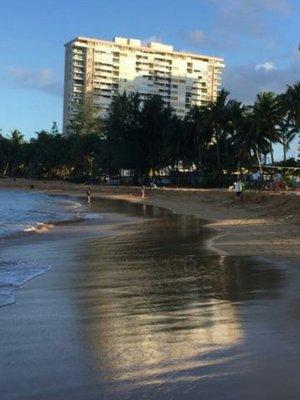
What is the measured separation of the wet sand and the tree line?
2305 inches

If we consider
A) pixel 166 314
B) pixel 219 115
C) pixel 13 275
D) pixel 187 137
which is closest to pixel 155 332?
pixel 166 314

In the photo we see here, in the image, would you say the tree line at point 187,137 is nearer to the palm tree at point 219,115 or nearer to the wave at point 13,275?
the palm tree at point 219,115

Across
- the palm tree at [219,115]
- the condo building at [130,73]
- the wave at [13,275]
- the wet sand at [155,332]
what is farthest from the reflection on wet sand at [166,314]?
the condo building at [130,73]

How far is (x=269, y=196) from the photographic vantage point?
4022 cm

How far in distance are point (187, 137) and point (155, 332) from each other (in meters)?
75.9

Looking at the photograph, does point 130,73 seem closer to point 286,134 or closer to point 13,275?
point 286,134

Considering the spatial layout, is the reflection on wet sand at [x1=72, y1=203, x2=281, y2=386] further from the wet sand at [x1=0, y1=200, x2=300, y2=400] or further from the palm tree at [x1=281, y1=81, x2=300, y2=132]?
the palm tree at [x1=281, y1=81, x2=300, y2=132]

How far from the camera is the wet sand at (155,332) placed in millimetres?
4668

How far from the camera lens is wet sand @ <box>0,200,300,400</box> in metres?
4.67

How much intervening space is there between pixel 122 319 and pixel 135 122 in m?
80.4

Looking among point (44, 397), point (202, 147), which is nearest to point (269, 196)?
point (44, 397)

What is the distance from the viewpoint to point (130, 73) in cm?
17300

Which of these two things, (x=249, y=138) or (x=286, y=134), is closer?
(x=249, y=138)

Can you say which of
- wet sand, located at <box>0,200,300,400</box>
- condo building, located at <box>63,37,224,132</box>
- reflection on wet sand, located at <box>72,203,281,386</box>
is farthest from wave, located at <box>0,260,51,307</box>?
condo building, located at <box>63,37,224,132</box>
